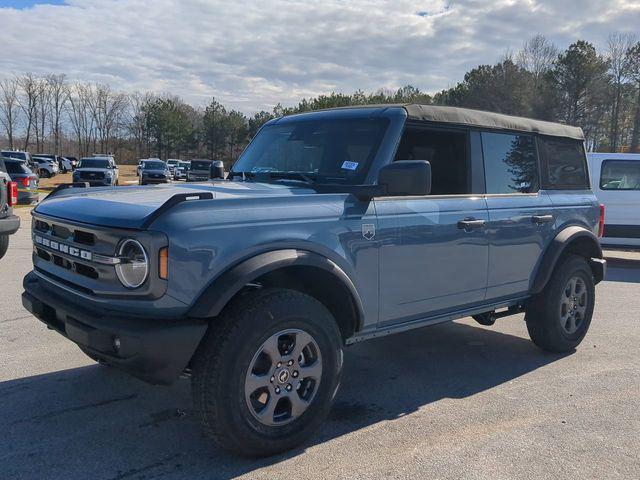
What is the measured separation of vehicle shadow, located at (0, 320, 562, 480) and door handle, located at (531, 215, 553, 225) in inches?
49.6

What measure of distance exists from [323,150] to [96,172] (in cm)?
2405

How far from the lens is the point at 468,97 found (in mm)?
40500

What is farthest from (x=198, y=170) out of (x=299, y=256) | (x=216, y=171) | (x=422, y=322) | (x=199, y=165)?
(x=299, y=256)

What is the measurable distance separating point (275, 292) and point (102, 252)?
0.95m

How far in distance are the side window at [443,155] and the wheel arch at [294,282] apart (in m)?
1.17

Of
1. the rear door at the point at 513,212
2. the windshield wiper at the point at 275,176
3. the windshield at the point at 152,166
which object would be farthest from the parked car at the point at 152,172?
the rear door at the point at 513,212

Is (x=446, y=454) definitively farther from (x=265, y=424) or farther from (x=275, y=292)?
(x=275, y=292)

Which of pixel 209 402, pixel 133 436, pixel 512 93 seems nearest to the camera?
pixel 209 402

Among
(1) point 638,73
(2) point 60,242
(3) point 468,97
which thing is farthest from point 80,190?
(1) point 638,73

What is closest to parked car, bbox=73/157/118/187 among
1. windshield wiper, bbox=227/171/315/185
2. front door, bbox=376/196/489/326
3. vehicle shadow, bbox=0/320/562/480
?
windshield wiper, bbox=227/171/315/185

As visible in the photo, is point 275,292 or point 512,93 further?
point 512,93

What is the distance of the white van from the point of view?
38.3 feet

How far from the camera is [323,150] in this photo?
423 cm

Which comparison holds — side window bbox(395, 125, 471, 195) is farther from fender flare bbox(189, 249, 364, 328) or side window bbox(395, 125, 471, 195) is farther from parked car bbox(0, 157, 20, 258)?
parked car bbox(0, 157, 20, 258)
